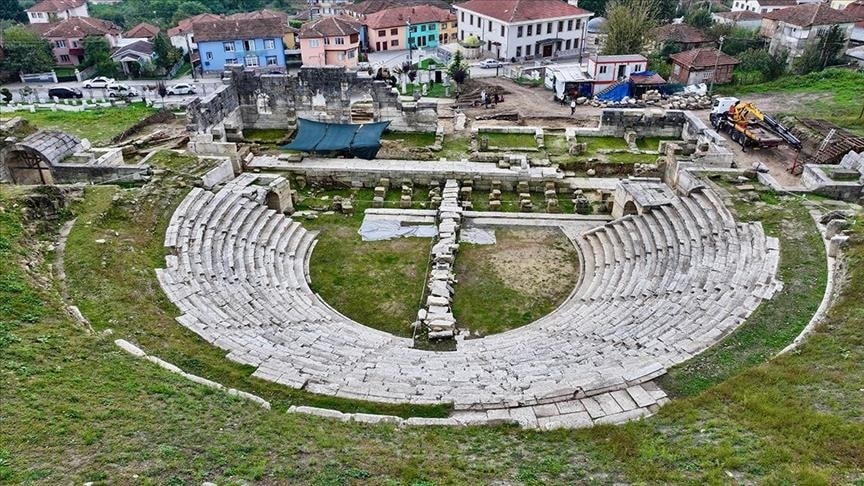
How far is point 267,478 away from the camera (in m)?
9.09

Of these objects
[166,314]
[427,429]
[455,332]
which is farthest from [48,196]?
[427,429]

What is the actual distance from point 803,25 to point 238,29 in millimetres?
54861

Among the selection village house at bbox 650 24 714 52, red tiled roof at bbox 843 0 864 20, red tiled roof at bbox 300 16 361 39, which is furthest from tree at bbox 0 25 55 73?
red tiled roof at bbox 843 0 864 20

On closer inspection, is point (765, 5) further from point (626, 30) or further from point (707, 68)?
point (707, 68)

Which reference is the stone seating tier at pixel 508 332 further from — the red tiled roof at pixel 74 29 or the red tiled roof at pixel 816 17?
the red tiled roof at pixel 74 29

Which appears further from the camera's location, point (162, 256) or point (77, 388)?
point (162, 256)

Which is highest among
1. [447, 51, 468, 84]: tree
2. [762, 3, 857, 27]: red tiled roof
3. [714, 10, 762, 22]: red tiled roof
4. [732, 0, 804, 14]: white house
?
[762, 3, 857, 27]: red tiled roof

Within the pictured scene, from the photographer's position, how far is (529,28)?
6050 centimetres

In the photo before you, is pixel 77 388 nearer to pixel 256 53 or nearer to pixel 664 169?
pixel 664 169

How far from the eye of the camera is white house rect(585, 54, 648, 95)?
43.5 meters

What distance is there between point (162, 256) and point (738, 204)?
19.4 meters

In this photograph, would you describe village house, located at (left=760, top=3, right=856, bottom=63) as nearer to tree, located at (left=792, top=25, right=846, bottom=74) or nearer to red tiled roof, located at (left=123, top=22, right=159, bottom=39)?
tree, located at (left=792, top=25, right=846, bottom=74)

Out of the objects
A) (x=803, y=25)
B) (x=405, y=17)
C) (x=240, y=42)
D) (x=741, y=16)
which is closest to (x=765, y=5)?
(x=741, y=16)

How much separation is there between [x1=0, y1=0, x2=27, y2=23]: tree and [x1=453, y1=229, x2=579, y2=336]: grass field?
89.0 meters
